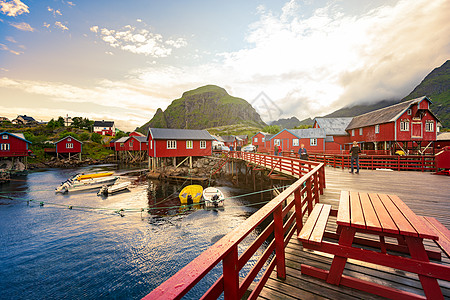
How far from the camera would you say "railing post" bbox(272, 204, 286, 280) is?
2.65 meters

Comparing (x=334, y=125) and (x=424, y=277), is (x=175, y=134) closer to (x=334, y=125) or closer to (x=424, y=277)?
(x=334, y=125)

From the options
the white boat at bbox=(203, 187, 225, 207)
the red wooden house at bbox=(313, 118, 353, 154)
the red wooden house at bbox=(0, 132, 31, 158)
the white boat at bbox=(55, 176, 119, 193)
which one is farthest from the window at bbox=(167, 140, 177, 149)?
the red wooden house at bbox=(0, 132, 31, 158)

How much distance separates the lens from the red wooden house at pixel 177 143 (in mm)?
28422

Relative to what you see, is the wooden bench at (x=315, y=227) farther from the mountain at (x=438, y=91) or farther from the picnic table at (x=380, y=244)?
the mountain at (x=438, y=91)

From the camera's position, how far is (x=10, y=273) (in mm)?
8289

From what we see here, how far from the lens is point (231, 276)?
5.14 feet

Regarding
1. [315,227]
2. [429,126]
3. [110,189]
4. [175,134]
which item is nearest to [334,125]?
Result: [429,126]

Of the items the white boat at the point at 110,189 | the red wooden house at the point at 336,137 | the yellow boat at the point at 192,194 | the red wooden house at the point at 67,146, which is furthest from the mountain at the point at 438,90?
the red wooden house at the point at 67,146

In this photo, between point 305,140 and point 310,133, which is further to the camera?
point 310,133

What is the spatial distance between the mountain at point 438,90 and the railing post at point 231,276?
12908 centimetres

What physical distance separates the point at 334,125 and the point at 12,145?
5956cm

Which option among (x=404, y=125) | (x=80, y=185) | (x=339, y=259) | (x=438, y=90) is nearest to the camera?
(x=339, y=259)

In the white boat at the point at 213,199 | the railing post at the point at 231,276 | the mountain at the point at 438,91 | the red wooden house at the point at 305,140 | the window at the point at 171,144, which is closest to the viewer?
the railing post at the point at 231,276

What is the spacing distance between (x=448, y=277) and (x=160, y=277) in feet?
29.1
